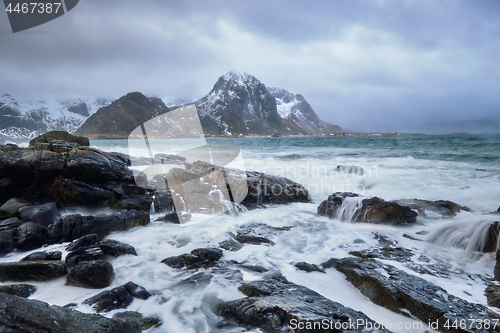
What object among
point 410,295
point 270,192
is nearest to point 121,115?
point 270,192

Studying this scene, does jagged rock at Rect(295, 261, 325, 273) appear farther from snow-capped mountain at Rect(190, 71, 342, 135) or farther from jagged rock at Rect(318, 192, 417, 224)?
snow-capped mountain at Rect(190, 71, 342, 135)

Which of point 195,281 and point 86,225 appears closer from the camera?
point 195,281

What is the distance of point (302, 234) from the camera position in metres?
5.99

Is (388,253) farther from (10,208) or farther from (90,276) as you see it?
(10,208)

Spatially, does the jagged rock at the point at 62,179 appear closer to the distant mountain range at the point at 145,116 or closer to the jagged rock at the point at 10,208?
the jagged rock at the point at 10,208

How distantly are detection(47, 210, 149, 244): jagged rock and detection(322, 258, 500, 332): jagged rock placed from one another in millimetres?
5221

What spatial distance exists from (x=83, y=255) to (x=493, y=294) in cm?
641

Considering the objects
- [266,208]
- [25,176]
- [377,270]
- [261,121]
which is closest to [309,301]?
[377,270]

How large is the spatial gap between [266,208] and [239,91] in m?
188

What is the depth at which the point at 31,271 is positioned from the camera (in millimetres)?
3660

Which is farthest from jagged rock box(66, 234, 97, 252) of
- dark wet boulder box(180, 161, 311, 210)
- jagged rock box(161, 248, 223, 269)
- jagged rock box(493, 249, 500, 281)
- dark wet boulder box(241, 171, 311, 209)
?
jagged rock box(493, 249, 500, 281)

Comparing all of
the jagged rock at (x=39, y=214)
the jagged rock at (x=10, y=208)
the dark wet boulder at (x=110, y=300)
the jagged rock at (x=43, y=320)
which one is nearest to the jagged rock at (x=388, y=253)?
the dark wet boulder at (x=110, y=300)

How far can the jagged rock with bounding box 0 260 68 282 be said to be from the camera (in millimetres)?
3586

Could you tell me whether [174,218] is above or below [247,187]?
below
